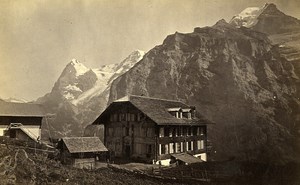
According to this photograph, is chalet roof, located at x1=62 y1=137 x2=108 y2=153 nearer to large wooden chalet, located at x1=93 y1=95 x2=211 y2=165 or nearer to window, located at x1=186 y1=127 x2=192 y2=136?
large wooden chalet, located at x1=93 y1=95 x2=211 y2=165

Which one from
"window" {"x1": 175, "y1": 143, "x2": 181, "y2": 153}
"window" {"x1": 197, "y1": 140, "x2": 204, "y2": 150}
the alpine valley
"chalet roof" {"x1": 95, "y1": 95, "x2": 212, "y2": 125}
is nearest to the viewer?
"chalet roof" {"x1": 95, "y1": 95, "x2": 212, "y2": 125}

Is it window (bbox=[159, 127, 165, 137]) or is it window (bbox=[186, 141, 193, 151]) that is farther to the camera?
window (bbox=[186, 141, 193, 151])

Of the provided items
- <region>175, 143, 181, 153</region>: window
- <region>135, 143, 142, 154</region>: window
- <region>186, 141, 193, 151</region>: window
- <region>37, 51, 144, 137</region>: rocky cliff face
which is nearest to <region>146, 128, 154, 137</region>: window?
<region>135, 143, 142, 154</region>: window

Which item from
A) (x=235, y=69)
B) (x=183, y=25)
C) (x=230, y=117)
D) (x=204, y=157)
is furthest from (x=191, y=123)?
(x=235, y=69)

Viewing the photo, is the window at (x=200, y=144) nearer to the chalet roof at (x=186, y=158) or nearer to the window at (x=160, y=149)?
the chalet roof at (x=186, y=158)

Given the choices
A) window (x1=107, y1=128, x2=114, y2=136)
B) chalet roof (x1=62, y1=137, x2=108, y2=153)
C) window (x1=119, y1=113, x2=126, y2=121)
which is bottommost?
chalet roof (x1=62, y1=137, x2=108, y2=153)

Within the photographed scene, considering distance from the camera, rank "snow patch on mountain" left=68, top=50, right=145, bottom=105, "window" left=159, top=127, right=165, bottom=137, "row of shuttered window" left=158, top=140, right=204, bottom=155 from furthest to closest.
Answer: "snow patch on mountain" left=68, top=50, right=145, bottom=105
"row of shuttered window" left=158, top=140, right=204, bottom=155
"window" left=159, top=127, right=165, bottom=137

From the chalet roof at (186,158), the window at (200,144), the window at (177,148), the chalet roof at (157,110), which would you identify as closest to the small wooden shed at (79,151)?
the chalet roof at (157,110)
